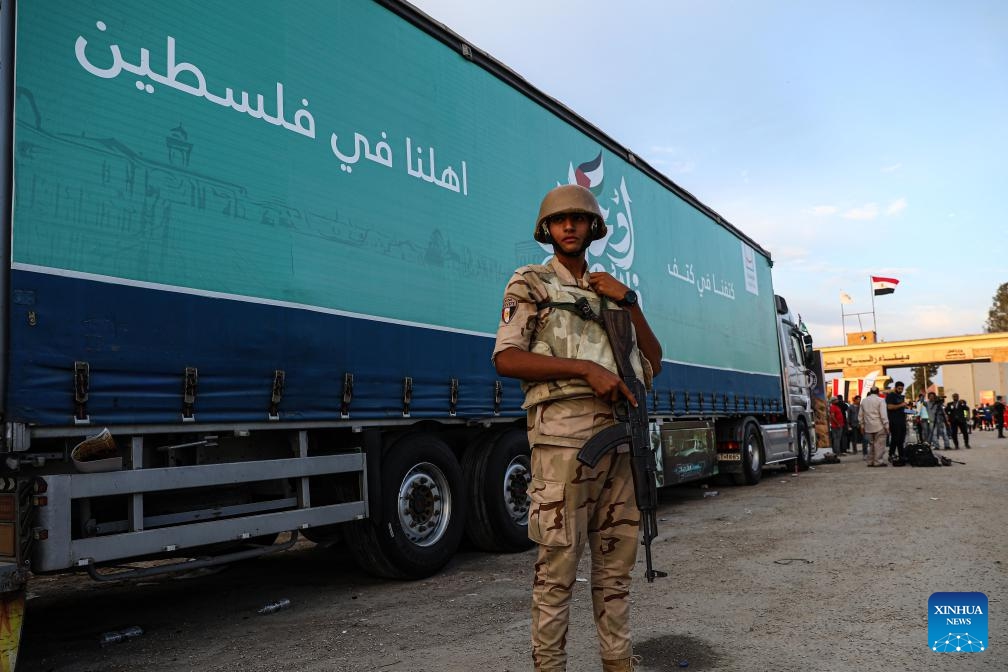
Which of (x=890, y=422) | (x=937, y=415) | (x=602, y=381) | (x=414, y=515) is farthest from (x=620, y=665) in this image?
(x=937, y=415)

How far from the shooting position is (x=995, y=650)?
Answer: 3086 mm

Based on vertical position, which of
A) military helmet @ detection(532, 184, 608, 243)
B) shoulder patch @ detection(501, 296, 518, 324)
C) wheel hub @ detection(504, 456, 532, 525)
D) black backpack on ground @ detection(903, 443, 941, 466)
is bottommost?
black backpack on ground @ detection(903, 443, 941, 466)

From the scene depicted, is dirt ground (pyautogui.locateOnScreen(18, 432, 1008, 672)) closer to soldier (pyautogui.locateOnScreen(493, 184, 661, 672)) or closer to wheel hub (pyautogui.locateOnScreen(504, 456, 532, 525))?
wheel hub (pyautogui.locateOnScreen(504, 456, 532, 525))

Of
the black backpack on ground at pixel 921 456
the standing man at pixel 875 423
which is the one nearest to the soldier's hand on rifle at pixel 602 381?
the black backpack on ground at pixel 921 456

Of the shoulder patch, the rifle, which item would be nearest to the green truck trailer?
the shoulder patch

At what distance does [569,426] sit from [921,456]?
42.5 ft

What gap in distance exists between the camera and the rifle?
2467 mm

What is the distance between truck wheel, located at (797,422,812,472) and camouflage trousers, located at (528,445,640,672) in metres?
12.6

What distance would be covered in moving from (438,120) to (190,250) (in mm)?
2387

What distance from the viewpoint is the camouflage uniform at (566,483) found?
232 cm

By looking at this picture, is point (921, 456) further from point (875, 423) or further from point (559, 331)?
point (559, 331)

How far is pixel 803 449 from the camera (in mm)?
14188

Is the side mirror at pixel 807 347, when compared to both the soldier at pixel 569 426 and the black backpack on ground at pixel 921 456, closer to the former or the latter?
the black backpack on ground at pixel 921 456

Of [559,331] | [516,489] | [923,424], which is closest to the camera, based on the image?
[559,331]
